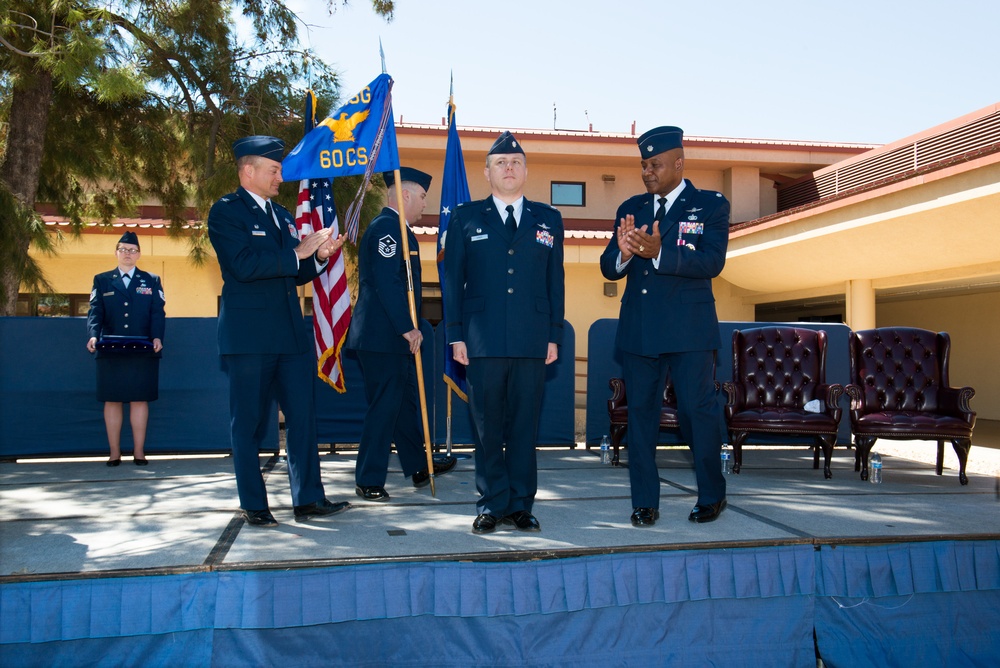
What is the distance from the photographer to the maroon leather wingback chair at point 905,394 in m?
5.57

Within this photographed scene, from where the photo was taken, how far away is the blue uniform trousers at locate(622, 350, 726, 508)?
3.82 meters

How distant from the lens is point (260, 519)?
12.1 ft

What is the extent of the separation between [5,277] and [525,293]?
528cm

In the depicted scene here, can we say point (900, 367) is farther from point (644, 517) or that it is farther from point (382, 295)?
point (382, 295)

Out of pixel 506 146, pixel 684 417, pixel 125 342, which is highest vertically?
pixel 506 146

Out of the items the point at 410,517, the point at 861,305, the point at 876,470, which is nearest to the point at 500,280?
the point at 410,517

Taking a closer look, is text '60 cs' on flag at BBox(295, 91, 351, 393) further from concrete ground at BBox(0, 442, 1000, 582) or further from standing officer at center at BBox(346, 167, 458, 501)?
concrete ground at BBox(0, 442, 1000, 582)

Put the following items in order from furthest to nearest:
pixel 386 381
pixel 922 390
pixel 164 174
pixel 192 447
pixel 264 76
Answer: pixel 164 174 < pixel 264 76 < pixel 192 447 < pixel 922 390 < pixel 386 381

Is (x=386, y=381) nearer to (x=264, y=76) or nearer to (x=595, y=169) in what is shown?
(x=264, y=76)

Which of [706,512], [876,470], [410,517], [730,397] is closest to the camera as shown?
[706,512]

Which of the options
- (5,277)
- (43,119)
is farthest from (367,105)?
(43,119)

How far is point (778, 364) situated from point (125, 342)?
211 inches

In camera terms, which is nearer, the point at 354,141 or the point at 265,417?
the point at 265,417

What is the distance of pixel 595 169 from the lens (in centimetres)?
1644
